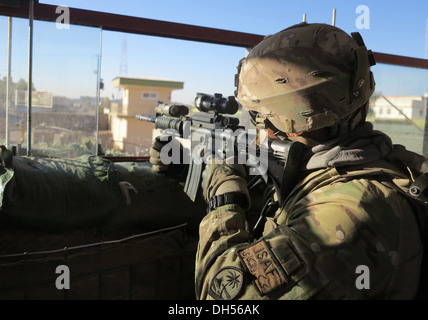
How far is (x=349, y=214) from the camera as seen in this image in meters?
0.94

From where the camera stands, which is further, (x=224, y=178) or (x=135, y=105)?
(x=135, y=105)

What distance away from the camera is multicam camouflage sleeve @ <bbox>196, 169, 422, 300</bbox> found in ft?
3.03

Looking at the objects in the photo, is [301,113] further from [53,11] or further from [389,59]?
[389,59]

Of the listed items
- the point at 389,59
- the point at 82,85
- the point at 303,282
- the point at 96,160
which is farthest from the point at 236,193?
the point at 389,59

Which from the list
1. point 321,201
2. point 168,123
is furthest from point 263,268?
point 168,123

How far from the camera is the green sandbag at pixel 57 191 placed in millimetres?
1736

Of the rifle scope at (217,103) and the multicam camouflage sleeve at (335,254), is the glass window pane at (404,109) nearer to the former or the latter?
the rifle scope at (217,103)

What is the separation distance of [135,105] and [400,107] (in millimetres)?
2894

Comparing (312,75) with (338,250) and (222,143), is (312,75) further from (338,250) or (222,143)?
(222,143)

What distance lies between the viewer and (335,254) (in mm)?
922

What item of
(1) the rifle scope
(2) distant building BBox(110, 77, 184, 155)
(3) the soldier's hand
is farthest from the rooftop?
(3) the soldier's hand

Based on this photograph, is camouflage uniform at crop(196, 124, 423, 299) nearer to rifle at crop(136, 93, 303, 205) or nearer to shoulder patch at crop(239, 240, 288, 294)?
shoulder patch at crop(239, 240, 288, 294)
